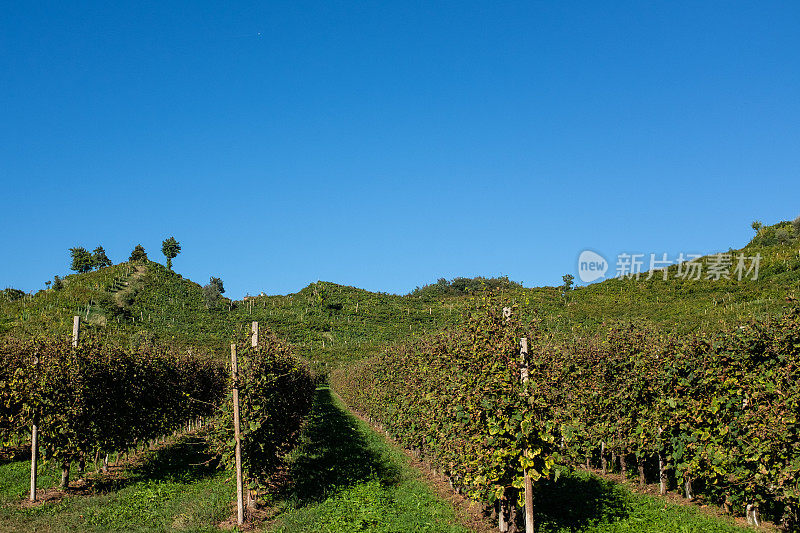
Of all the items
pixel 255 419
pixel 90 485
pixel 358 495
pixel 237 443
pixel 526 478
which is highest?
pixel 255 419

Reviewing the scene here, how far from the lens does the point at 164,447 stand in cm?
2897

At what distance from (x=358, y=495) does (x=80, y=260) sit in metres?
130

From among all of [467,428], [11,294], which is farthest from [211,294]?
[467,428]

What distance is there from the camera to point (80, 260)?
12594 centimetres

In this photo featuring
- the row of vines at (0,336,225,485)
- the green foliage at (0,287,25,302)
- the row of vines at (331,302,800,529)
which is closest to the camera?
the row of vines at (331,302,800,529)

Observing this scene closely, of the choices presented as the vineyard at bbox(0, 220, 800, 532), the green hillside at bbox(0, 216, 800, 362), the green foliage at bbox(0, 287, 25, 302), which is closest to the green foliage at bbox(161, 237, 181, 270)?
the green hillside at bbox(0, 216, 800, 362)

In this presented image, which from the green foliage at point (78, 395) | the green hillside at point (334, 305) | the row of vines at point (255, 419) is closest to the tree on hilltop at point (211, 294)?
the green hillside at point (334, 305)

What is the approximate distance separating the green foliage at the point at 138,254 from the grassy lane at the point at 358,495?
12225 centimetres

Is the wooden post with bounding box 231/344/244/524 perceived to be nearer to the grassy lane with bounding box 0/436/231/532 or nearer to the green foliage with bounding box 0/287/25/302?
the grassy lane with bounding box 0/436/231/532

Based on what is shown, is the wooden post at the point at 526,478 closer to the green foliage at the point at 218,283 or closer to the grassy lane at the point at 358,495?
the grassy lane at the point at 358,495

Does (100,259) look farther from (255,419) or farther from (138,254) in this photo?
(255,419)

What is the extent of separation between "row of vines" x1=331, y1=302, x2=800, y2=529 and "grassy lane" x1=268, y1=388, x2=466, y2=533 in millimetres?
1436

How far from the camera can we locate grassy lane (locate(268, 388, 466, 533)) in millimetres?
14648

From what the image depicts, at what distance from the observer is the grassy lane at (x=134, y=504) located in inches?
585
